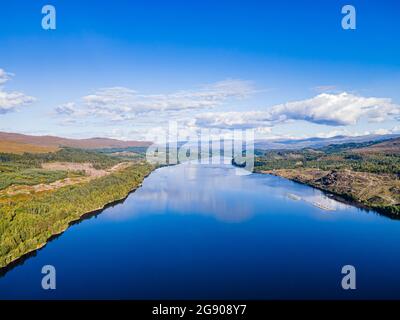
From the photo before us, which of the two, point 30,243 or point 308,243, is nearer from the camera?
point 30,243

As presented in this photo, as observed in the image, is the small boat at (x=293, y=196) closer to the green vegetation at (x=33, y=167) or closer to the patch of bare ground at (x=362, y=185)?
the patch of bare ground at (x=362, y=185)

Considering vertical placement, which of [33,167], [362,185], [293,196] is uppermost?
[33,167]

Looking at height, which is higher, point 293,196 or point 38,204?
point 38,204

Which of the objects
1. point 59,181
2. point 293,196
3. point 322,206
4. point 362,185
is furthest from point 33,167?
point 362,185

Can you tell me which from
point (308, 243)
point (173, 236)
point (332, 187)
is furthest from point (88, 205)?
point (332, 187)

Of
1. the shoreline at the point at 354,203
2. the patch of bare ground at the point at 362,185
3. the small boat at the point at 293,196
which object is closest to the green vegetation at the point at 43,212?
the small boat at the point at 293,196

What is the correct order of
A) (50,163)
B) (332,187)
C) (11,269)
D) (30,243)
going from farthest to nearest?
(50,163) → (332,187) → (30,243) → (11,269)

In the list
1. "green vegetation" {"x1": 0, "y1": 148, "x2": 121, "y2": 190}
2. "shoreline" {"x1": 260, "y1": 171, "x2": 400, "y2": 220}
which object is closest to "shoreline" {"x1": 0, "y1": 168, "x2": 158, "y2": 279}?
"green vegetation" {"x1": 0, "y1": 148, "x2": 121, "y2": 190}

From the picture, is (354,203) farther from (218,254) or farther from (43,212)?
(43,212)
